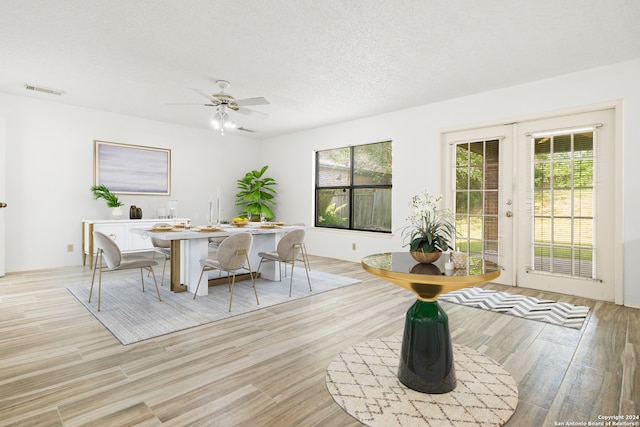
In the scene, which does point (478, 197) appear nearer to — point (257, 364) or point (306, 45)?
point (306, 45)

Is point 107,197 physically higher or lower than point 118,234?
higher

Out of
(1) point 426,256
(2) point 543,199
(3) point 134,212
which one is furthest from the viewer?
(3) point 134,212

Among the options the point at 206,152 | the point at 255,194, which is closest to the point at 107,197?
the point at 206,152

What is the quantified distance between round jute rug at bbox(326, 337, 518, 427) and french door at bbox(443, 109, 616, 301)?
2.51 metres

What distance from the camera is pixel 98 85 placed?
4445 mm

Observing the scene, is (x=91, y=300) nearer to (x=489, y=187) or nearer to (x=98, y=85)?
(x=98, y=85)

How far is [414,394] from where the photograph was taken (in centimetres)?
185

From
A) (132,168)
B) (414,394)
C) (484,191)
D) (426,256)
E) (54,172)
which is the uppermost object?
(132,168)

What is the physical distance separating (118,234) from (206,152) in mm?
2539

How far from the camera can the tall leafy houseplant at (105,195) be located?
5.51m

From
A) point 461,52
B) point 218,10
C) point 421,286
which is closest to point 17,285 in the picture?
point 218,10

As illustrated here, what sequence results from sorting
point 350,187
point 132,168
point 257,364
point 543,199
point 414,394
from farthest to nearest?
point 350,187 < point 132,168 < point 543,199 < point 257,364 < point 414,394

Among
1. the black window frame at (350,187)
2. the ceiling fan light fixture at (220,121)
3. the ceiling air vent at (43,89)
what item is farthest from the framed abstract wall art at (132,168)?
the black window frame at (350,187)

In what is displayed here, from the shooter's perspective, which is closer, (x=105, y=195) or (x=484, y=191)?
(x=484, y=191)
